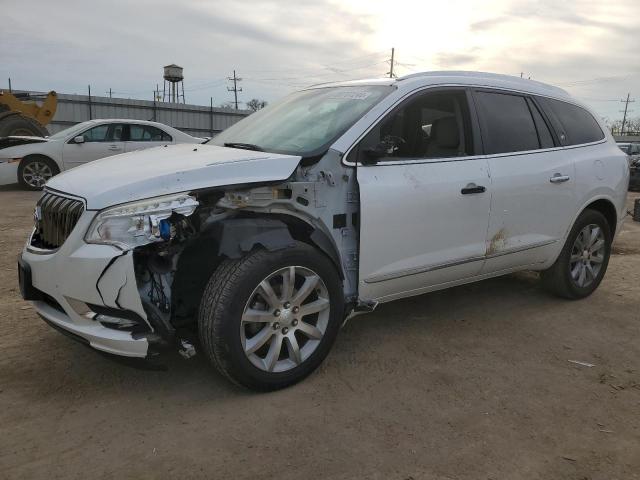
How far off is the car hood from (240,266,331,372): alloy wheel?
1.92 feet

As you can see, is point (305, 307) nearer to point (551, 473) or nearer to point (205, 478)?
point (205, 478)

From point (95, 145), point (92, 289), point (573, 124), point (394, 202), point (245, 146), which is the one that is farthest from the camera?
point (95, 145)

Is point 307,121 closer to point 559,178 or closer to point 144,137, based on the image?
point 559,178

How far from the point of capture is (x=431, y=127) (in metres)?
3.88

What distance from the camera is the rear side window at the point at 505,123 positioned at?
4023mm

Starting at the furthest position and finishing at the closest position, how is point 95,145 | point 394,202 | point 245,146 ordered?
point 95,145
point 245,146
point 394,202

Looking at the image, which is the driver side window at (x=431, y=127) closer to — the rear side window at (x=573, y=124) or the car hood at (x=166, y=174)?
the car hood at (x=166, y=174)

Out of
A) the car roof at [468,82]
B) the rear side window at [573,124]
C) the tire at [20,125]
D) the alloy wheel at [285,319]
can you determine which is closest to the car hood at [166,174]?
the alloy wheel at [285,319]

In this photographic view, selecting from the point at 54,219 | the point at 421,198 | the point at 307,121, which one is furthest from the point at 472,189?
the point at 54,219

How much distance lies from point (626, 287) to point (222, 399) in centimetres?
440

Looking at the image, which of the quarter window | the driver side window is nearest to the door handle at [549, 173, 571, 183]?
the quarter window

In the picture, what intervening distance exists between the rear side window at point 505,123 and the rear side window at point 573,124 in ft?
1.20

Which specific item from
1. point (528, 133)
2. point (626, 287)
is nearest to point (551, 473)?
point (528, 133)

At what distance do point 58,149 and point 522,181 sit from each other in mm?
10438
